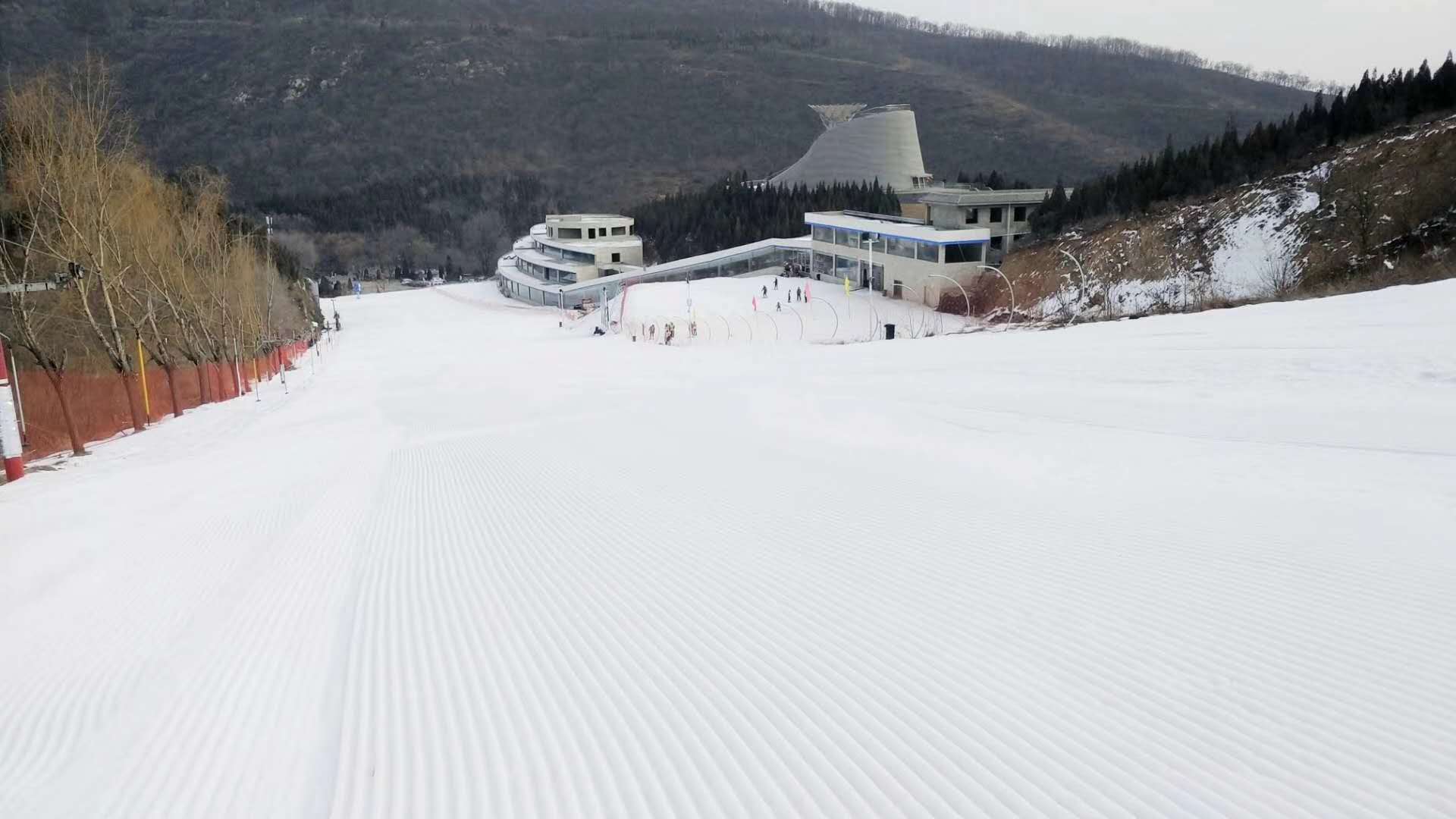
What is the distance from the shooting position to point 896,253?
151 ft

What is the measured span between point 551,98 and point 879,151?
345 ft

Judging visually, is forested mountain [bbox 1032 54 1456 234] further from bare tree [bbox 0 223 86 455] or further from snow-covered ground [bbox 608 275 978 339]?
bare tree [bbox 0 223 86 455]

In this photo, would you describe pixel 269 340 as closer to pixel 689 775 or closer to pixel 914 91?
pixel 689 775

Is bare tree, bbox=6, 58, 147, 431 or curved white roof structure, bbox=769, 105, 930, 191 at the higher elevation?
curved white roof structure, bbox=769, 105, 930, 191

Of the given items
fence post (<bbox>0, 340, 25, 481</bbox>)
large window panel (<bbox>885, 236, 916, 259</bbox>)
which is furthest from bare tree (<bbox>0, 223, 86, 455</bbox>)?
large window panel (<bbox>885, 236, 916, 259</bbox>)

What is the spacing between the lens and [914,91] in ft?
516

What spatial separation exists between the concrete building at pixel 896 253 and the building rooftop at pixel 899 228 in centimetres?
4

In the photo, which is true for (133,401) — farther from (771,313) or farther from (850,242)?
(850,242)

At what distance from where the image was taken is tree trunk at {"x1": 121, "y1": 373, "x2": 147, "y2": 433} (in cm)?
2039

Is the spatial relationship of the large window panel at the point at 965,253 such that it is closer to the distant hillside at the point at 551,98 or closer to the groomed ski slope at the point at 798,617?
the groomed ski slope at the point at 798,617

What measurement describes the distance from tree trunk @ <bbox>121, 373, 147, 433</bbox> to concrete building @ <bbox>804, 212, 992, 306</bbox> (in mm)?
31232

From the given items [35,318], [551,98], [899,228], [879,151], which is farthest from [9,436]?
[551,98]

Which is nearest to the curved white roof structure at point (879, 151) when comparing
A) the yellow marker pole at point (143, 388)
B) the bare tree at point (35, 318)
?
the yellow marker pole at point (143, 388)

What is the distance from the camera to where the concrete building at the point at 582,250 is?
68125mm
